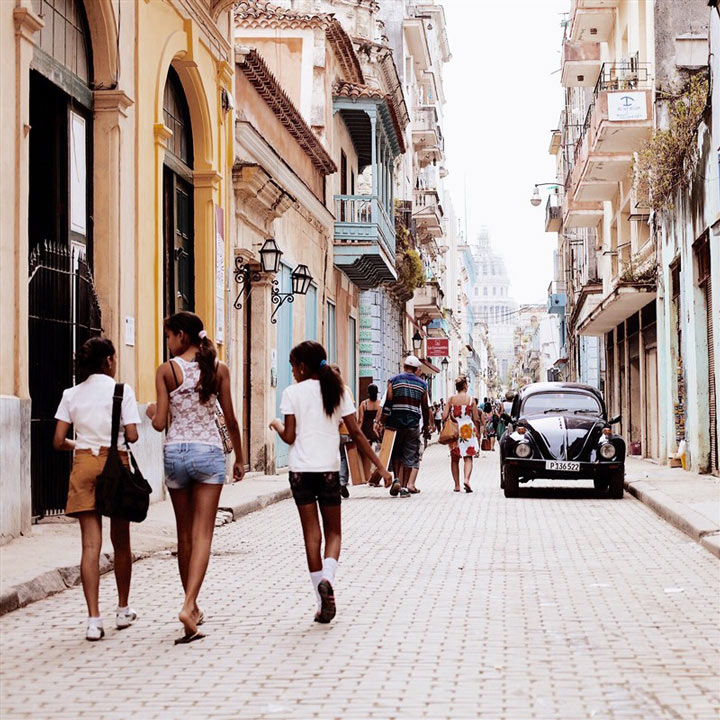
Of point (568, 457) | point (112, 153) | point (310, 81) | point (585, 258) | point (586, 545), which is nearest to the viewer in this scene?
point (586, 545)

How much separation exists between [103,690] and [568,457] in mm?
12655

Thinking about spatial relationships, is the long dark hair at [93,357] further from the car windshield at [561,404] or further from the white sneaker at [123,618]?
the car windshield at [561,404]

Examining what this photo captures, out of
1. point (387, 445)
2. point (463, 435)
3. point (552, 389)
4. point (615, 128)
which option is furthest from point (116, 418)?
point (615, 128)

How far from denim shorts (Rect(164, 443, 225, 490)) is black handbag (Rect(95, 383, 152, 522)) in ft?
0.54

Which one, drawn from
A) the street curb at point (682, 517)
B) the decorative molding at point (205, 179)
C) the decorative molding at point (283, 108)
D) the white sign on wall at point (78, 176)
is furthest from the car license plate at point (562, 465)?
the decorative molding at point (283, 108)

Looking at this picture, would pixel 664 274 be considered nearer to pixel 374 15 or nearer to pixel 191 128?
pixel 191 128

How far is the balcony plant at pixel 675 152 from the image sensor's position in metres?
20.4

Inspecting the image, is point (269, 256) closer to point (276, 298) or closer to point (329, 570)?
point (276, 298)

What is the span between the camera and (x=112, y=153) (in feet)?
47.1

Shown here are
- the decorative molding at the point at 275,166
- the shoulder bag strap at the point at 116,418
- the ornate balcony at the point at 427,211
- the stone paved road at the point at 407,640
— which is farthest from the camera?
the ornate balcony at the point at 427,211

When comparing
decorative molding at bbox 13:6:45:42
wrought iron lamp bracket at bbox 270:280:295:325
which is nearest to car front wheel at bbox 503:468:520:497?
wrought iron lamp bracket at bbox 270:280:295:325

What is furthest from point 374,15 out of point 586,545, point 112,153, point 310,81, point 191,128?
point 586,545

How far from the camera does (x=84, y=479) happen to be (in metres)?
7.45

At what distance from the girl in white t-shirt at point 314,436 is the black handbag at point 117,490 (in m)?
0.97
